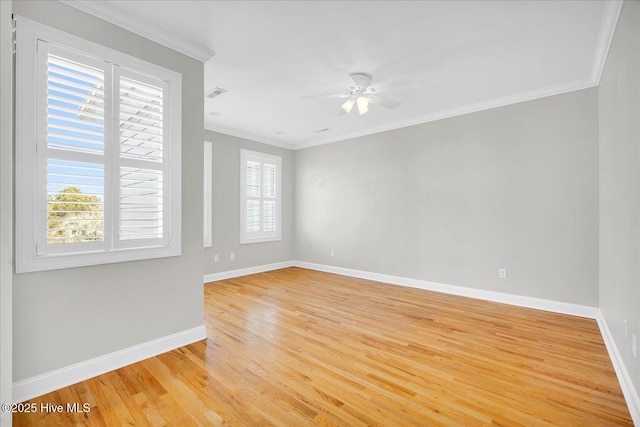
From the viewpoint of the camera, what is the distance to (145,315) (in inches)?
98.6

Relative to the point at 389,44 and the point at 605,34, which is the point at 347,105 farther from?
the point at 605,34

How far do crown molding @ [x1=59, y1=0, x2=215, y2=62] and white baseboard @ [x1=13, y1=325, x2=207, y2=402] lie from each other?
99.2 inches

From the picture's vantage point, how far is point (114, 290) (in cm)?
234

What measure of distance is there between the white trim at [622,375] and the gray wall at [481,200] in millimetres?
838

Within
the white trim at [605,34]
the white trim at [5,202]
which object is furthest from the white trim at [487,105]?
the white trim at [5,202]

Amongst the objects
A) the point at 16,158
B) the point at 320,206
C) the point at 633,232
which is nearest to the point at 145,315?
the point at 16,158

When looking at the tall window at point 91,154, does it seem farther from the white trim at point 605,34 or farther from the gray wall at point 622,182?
the white trim at point 605,34

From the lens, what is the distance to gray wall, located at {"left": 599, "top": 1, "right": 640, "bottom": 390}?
5.87 ft

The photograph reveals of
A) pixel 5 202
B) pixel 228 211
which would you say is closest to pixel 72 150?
pixel 5 202

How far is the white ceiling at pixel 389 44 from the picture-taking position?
2.25 m

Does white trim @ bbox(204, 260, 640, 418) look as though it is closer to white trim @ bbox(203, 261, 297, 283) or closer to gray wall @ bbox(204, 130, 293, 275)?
white trim @ bbox(203, 261, 297, 283)

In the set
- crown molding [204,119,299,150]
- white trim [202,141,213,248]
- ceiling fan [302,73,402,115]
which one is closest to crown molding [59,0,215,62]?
ceiling fan [302,73,402,115]

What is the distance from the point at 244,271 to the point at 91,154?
12.7 ft

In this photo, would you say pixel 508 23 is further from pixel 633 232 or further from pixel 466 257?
pixel 466 257
